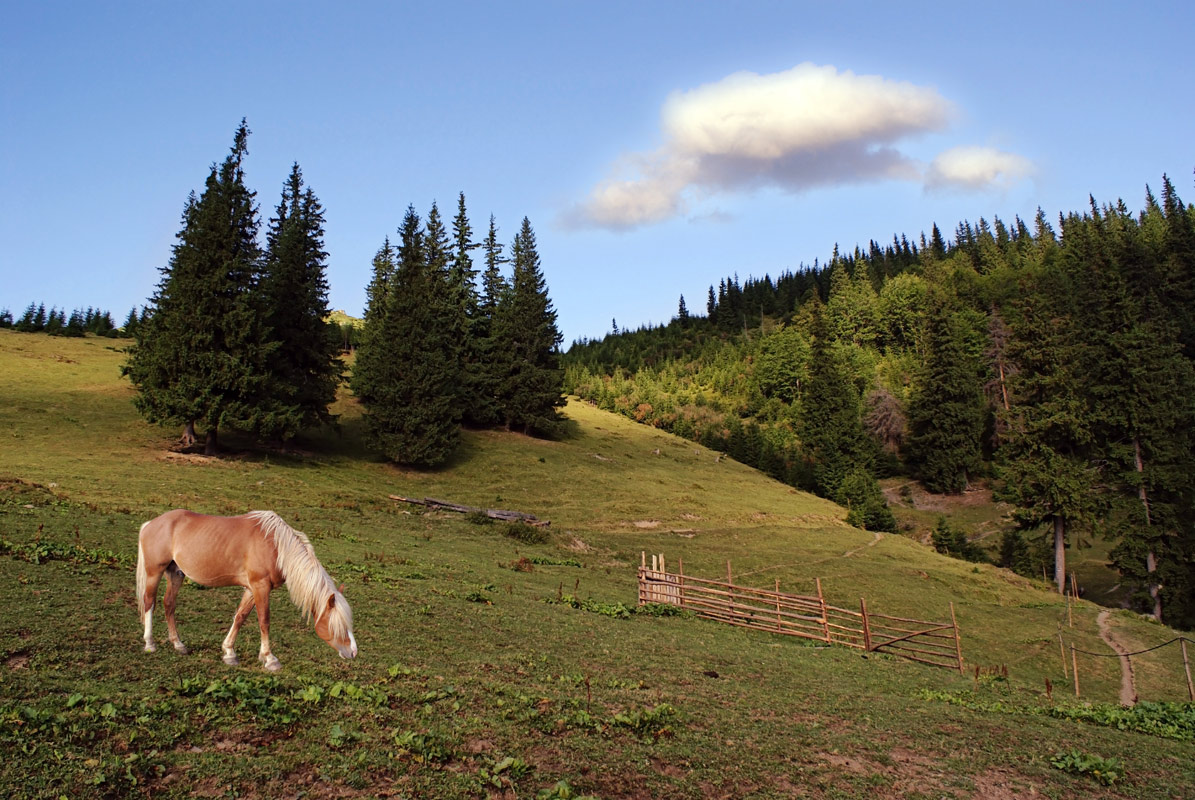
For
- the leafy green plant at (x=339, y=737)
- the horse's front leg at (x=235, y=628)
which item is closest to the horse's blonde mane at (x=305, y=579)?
the horse's front leg at (x=235, y=628)

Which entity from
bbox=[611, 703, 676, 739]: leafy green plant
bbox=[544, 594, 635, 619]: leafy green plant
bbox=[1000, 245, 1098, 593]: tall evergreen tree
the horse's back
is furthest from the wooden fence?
bbox=[1000, 245, 1098, 593]: tall evergreen tree

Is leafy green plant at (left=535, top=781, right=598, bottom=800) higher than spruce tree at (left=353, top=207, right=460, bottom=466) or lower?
A: lower

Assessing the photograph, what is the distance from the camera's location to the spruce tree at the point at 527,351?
204 feet

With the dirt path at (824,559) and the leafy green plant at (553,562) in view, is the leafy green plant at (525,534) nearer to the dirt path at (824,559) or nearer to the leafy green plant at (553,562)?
the leafy green plant at (553,562)

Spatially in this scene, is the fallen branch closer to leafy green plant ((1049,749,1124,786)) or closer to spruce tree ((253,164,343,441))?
spruce tree ((253,164,343,441))

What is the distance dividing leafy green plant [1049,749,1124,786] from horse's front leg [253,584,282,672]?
1127cm

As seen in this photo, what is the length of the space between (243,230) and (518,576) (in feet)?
105

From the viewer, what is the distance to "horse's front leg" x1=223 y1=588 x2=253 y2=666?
7.57 m

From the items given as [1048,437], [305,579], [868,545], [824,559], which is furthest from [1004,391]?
[305,579]

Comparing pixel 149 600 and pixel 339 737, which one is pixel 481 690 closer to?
pixel 339 737

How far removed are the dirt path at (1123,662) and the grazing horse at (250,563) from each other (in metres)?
22.9

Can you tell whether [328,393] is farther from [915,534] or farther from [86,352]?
[915,534]

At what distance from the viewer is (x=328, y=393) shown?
4734 cm

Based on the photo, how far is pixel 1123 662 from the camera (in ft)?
86.3
